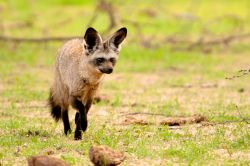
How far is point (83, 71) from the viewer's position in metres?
8.84

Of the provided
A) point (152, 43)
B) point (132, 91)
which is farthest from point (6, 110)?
point (152, 43)

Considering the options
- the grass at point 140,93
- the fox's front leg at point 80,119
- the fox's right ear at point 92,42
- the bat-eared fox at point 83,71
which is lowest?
the grass at point 140,93

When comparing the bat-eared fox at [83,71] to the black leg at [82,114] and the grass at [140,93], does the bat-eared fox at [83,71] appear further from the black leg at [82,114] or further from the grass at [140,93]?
the grass at [140,93]

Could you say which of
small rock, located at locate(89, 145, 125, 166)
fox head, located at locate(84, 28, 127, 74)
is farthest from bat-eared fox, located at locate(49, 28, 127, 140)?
small rock, located at locate(89, 145, 125, 166)

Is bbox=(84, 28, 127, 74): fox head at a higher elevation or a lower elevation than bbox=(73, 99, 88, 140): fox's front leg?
higher

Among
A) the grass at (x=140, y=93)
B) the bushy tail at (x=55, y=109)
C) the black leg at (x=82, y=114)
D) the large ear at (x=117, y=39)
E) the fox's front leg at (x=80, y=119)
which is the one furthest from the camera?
the bushy tail at (x=55, y=109)

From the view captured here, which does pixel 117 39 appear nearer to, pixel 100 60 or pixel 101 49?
pixel 101 49

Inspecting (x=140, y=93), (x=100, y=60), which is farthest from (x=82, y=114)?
(x=140, y=93)

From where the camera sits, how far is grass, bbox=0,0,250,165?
25.8 ft

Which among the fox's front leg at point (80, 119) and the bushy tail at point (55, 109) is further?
the bushy tail at point (55, 109)

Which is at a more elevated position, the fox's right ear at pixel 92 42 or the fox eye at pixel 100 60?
the fox's right ear at pixel 92 42

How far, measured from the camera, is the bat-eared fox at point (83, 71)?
8812mm

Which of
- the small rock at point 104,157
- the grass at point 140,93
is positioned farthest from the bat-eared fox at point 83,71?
the small rock at point 104,157

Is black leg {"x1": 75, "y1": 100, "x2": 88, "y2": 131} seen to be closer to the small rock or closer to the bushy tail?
the bushy tail
